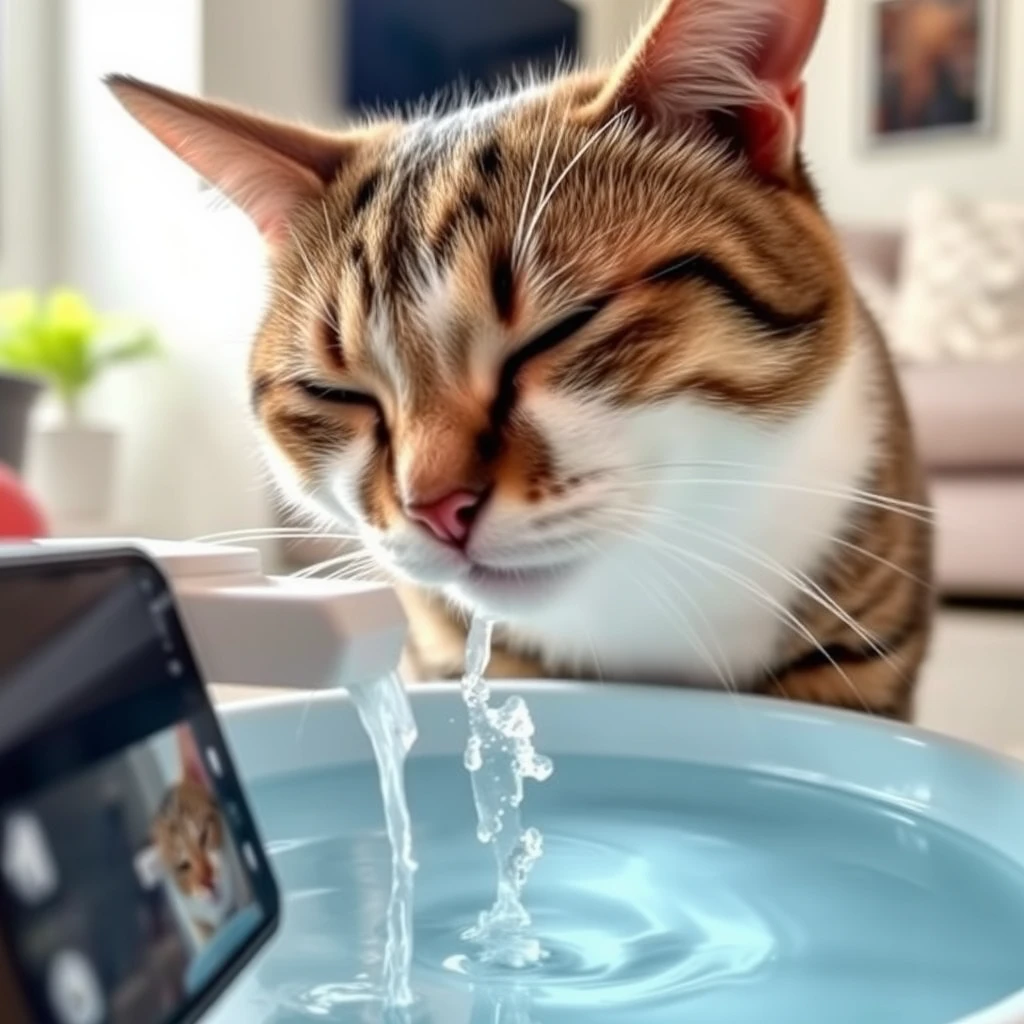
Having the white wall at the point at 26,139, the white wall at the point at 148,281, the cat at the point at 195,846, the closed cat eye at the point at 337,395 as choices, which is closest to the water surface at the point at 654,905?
the cat at the point at 195,846

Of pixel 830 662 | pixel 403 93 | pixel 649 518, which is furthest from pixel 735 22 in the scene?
pixel 403 93

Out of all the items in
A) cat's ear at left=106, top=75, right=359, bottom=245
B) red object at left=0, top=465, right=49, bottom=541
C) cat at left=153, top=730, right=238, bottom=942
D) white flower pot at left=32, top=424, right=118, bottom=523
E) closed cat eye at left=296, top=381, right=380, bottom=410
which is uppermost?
cat's ear at left=106, top=75, right=359, bottom=245

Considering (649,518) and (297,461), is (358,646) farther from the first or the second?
(297,461)

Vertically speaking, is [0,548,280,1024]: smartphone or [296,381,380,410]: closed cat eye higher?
[296,381,380,410]: closed cat eye

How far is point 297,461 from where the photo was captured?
0.83m

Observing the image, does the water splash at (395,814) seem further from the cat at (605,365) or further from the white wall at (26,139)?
the white wall at (26,139)

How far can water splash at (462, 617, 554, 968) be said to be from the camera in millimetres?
600

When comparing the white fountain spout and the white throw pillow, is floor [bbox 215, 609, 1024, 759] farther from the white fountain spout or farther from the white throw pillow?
the white throw pillow

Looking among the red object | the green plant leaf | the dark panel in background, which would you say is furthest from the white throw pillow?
the red object

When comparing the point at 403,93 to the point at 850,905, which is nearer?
the point at 850,905

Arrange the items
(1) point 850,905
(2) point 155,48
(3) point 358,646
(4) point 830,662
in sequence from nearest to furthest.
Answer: (3) point 358,646
(1) point 850,905
(4) point 830,662
(2) point 155,48

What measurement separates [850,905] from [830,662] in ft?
0.92

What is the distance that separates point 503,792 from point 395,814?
120mm

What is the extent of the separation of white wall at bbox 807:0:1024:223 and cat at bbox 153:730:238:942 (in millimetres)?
3703
